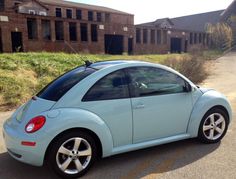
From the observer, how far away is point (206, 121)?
4.75m

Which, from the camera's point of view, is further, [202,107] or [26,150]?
[202,107]

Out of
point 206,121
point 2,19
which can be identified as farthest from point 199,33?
point 206,121

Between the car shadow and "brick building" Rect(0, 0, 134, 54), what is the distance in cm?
1471

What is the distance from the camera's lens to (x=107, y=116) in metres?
3.83

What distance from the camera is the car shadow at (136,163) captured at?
377 centimetres

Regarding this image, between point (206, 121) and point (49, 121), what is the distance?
279 centimetres

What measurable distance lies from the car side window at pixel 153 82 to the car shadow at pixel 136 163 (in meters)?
1.01

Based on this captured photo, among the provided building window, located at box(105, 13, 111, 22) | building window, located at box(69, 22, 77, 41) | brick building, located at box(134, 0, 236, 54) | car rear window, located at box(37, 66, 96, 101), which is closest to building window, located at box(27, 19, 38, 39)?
building window, located at box(69, 22, 77, 41)

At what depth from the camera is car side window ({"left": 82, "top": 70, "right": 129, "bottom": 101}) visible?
386 centimetres

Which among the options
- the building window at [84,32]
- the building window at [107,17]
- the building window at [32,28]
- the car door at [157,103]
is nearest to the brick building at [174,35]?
the building window at [107,17]

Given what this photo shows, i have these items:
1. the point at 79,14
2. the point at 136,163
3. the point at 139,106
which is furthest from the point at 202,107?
the point at 79,14

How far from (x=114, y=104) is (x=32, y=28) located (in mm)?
28052

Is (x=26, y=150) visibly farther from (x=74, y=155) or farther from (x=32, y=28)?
(x=32, y=28)

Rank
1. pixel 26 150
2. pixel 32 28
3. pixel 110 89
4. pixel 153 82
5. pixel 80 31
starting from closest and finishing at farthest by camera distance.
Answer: pixel 26 150 < pixel 110 89 < pixel 153 82 < pixel 32 28 < pixel 80 31
